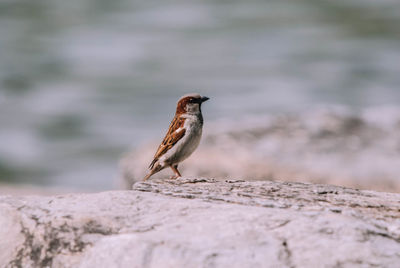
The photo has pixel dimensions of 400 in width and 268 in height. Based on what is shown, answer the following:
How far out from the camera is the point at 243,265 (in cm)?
Answer: 377

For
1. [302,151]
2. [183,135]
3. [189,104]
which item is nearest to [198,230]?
[183,135]

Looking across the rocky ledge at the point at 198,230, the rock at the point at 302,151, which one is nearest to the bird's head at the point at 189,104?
the rocky ledge at the point at 198,230

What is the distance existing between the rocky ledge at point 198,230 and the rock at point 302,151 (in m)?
3.84

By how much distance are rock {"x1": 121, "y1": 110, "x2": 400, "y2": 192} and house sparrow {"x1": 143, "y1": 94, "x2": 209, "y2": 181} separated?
9.97ft

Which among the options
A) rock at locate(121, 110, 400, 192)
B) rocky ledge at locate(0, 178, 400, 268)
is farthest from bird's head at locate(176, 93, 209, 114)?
rock at locate(121, 110, 400, 192)

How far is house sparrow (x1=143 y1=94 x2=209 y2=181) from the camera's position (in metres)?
5.35

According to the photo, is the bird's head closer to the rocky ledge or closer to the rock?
the rocky ledge

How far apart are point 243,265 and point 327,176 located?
498cm

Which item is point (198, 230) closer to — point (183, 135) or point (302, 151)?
point (183, 135)

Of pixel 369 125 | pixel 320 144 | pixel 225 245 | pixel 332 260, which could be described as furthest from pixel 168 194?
pixel 369 125

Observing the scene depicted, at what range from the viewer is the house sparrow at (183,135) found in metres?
5.35

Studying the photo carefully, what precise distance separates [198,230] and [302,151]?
5266 millimetres

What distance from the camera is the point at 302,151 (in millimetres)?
9102

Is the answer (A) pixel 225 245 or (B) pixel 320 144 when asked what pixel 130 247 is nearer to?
(A) pixel 225 245
